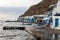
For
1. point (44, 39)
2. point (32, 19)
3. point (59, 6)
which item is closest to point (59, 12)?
point (59, 6)

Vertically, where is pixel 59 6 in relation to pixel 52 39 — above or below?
above

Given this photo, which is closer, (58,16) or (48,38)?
(48,38)

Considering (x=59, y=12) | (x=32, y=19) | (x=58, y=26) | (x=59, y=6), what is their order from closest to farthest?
(x=58, y=26) → (x=59, y=12) → (x=59, y=6) → (x=32, y=19)

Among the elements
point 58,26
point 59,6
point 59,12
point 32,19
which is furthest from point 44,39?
point 32,19

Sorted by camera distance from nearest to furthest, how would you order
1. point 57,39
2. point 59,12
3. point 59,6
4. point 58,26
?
point 57,39 → point 58,26 → point 59,12 → point 59,6

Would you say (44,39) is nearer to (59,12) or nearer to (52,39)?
(52,39)

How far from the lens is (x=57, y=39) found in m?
25.4

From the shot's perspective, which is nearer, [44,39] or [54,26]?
[44,39]

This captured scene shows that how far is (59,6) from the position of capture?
45750 mm

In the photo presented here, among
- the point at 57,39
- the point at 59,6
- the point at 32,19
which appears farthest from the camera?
the point at 32,19

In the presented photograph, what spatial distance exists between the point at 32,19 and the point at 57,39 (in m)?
74.0

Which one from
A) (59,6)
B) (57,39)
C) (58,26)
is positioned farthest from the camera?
(59,6)

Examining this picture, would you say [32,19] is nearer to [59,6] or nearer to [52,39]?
[59,6]

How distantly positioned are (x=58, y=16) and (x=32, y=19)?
60202 millimetres
